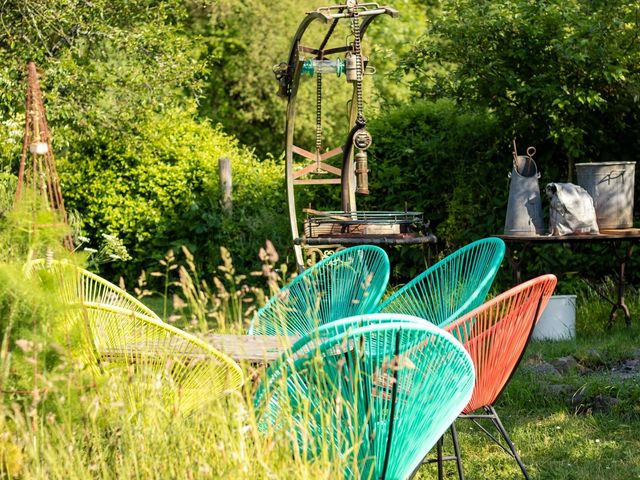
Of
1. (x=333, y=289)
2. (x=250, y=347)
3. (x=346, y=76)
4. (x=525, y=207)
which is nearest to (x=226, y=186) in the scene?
(x=346, y=76)

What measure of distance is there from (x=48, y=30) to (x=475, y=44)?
2.94 m

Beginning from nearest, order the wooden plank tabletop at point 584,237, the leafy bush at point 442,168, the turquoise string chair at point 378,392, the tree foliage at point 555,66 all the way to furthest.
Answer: the turquoise string chair at point 378,392
the wooden plank tabletop at point 584,237
the tree foliage at point 555,66
the leafy bush at point 442,168

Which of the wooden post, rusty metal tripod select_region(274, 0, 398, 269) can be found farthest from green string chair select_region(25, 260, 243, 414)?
the wooden post

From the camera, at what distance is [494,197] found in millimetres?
7324

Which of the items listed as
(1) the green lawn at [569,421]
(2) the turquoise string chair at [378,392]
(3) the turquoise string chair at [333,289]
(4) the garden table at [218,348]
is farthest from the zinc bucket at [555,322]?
(2) the turquoise string chair at [378,392]

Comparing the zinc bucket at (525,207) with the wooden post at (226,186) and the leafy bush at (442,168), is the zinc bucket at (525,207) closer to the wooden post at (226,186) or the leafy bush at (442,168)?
the leafy bush at (442,168)

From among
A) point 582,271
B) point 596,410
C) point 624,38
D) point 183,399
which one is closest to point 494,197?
point 582,271

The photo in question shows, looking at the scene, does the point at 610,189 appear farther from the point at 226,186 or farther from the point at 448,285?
the point at 226,186

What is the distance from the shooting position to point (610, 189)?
235 inches

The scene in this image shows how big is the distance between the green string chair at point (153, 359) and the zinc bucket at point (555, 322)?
3374 millimetres

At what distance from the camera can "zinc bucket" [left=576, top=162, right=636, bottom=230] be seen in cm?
596

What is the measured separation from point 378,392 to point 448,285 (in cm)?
153

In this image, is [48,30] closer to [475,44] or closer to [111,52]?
[111,52]

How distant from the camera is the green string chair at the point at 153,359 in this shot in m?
2.64
